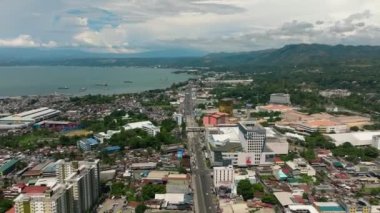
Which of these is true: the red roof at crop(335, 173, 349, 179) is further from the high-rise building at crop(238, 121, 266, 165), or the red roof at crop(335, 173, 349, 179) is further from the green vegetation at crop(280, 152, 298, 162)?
the high-rise building at crop(238, 121, 266, 165)

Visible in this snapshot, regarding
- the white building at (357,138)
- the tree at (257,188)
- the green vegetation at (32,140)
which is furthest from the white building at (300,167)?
the green vegetation at (32,140)

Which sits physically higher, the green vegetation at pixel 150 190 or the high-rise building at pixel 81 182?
the high-rise building at pixel 81 182

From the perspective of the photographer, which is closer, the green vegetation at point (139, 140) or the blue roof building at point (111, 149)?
the blue roof building at point (111, 149)

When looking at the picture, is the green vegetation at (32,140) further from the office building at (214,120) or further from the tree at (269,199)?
the tree at (269,199)

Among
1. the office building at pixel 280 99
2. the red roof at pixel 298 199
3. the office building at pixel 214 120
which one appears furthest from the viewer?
the office building at pixel 280 99

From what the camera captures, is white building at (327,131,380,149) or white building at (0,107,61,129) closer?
white building at (327,131,380,149)

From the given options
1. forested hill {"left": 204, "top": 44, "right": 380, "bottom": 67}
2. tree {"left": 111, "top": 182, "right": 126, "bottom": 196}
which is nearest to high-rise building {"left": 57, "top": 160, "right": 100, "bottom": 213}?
tree {"left": 111, "top": 182, "right": 126, "bottom": 196}
